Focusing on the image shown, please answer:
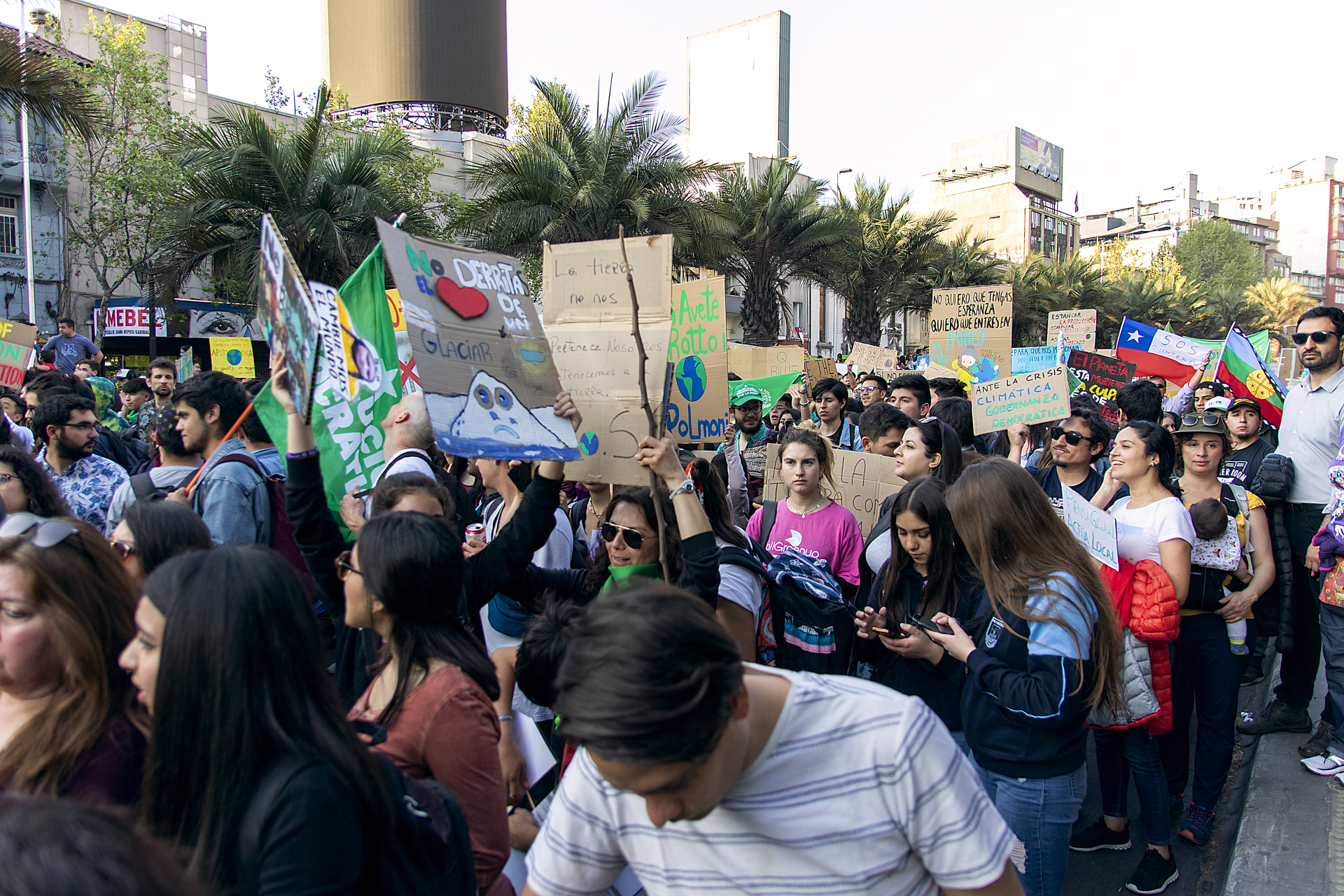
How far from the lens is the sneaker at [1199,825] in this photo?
3902 mm

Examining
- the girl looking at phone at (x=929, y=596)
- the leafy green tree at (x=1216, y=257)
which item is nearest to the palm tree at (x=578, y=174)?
the girl looking at phone at (x=929, y=596)

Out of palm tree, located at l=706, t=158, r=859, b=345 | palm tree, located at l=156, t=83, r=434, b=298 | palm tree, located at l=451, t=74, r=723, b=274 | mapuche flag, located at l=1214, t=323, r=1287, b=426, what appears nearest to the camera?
mapuche flag, located at l=1214, t=323, r=1287, b=426

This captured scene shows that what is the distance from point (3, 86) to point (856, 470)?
930 centimetres

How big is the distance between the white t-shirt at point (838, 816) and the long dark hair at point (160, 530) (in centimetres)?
178

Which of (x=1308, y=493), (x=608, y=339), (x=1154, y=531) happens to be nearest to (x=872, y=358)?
(x=1308, y=493)

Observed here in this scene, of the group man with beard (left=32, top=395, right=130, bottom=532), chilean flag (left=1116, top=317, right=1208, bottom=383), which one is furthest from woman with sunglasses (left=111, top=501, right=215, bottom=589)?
chilean flag (left=1116, top=317, right=1208, bottom=383)

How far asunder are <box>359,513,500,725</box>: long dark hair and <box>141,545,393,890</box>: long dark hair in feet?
2.06

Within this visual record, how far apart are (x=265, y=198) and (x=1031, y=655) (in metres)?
16.7

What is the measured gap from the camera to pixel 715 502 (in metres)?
3.45

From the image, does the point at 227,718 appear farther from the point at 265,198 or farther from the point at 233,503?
the point at 265,198

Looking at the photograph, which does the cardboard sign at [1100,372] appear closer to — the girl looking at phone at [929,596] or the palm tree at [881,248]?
the girl looking at phone at [929,596]

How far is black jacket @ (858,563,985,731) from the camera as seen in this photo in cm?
297

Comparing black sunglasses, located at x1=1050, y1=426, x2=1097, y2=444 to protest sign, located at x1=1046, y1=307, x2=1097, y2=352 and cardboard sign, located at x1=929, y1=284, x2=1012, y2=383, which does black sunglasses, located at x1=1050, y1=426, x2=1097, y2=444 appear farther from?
protest sign, located at x1=1046, y1=307, x2=1097, y2=352

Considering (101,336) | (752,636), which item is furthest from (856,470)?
(101,336)
